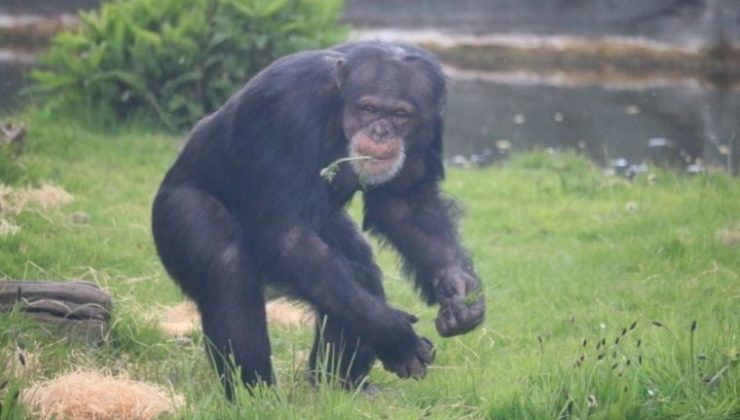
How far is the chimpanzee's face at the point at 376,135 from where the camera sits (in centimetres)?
580

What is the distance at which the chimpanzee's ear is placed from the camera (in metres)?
5.87

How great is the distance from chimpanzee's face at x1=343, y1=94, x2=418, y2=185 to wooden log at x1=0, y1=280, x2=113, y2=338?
144cm

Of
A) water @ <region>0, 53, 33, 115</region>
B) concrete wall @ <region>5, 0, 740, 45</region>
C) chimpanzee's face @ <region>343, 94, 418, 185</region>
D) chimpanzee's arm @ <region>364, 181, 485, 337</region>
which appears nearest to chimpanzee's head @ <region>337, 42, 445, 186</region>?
chimpanzee's face @ <region>343, 94, 418, 185</region>

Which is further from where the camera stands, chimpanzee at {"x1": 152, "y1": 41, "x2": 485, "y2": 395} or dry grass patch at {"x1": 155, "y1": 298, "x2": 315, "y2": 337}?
dry grass patch at {"x1": 155, "y1": 298, "x2": 315, "y2": 337}

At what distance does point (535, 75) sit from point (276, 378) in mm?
13146

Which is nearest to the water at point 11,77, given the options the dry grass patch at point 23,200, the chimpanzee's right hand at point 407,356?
the dry grass patch at point 23,200

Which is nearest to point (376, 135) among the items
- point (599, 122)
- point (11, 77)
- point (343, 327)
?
point (343, 327)

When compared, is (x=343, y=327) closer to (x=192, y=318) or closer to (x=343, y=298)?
(x=343, y=298)

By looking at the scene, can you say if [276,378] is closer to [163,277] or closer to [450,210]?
[450,210]

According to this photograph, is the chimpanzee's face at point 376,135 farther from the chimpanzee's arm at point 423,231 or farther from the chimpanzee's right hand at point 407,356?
the chimpanzee's right hand at point 407,356

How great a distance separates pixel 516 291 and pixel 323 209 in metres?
2.50

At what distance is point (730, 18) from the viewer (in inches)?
739

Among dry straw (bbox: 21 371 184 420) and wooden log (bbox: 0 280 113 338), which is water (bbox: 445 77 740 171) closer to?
wooden log (bbox: 0 280 113 338)

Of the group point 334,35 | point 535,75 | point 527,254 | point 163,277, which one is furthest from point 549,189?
point 535,75
